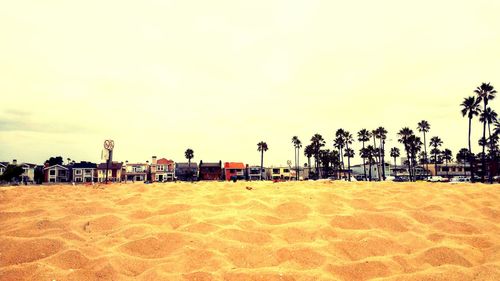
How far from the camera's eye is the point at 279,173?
322 ft

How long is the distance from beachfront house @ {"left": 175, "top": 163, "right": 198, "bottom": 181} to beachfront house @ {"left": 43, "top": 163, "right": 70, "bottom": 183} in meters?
29.6

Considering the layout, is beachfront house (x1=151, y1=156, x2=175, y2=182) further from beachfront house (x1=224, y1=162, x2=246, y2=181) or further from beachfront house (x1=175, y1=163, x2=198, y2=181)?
beachfront house (x1=224, y1=162, x2=246, y2=181)

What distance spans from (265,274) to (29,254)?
14.7 ft

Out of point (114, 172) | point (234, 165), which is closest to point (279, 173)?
point (234, 165)

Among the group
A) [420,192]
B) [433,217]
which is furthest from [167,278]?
[420,192]

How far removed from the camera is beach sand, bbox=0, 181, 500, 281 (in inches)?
208

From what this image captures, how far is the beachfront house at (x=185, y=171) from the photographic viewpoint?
85.2 metres

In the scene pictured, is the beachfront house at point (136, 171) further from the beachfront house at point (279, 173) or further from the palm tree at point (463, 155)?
the palm tree at point (463, 155)

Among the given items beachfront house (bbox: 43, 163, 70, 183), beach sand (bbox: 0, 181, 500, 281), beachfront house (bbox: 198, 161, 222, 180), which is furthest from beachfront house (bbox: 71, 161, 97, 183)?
beach sand (bbox: 0, 181, 500, 281)

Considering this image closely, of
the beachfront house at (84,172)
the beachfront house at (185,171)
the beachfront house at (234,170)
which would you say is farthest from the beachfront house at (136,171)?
the beachfront house at (234,170)

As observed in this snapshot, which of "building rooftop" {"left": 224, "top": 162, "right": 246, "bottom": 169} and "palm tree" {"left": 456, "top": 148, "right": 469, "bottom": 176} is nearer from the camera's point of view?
"building rooftop" {"left": 224, "top": 162, "right": 246, "bottom": 169}

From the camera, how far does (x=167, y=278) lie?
5027 mm

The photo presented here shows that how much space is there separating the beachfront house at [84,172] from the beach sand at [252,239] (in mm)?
85644

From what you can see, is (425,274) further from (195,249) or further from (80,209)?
(80,209)
